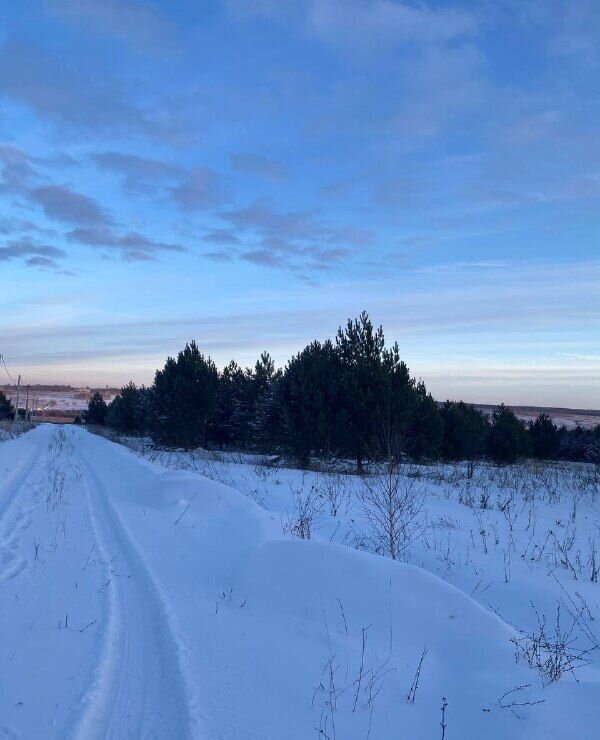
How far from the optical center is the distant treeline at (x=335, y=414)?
20828 mm

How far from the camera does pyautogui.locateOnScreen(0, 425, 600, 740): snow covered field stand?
130 inches

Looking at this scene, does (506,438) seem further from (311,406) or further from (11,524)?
(11,524)

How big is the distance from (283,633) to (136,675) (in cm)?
136

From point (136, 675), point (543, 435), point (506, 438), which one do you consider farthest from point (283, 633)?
point (543, 435)

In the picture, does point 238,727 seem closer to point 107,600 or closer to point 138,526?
point 107,600

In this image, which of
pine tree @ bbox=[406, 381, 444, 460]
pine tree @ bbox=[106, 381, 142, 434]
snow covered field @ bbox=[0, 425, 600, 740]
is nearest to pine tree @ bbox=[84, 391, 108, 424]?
pine tree @ bbox=[106, 381, 142, 434]

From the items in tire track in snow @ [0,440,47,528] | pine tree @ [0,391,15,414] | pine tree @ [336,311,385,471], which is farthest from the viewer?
pine tree @ [0,391,15,414]

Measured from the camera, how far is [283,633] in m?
4.71

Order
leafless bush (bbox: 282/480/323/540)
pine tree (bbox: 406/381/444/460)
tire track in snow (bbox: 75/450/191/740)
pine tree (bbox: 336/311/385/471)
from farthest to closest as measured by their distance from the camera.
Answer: pine tree (bbox: 406/381/444/460) < pine tree (bbox: 336/311/385/471) < leafless bush (bbox: 282/480/323/540) < tire track in snow (bbox: 75/450/191/740)

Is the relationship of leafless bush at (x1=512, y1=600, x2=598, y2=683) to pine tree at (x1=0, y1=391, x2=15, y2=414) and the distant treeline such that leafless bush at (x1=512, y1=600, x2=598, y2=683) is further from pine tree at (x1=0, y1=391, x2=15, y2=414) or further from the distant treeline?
pine tree at (x1=0, y1=391, x2=15, y2=414)

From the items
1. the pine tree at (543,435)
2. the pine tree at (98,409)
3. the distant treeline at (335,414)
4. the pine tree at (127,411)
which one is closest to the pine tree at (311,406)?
the distant treeline at (335,414)

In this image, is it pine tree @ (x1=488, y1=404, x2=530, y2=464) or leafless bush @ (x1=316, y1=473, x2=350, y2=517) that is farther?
pine tree @ (x1=488, y1=404, x2=530, y2=464)

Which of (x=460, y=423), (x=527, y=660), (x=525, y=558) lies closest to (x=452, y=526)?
(x=525, y=558)

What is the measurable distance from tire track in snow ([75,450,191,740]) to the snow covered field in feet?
0.05
